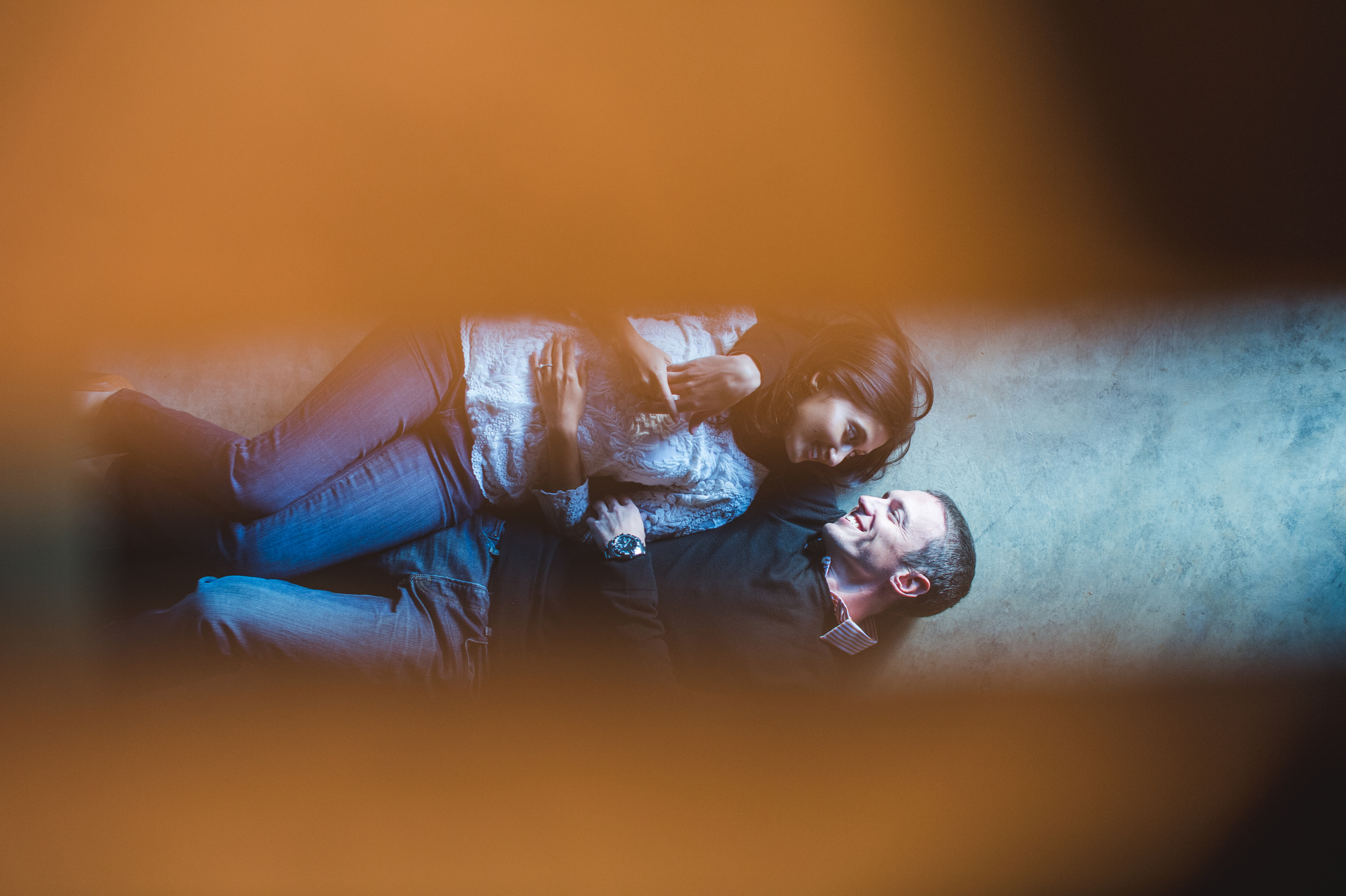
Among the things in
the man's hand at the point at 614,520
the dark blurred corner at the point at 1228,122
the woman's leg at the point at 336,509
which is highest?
the dark blurred corner at the point at 1228,122

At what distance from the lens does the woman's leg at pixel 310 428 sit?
118 centimetres

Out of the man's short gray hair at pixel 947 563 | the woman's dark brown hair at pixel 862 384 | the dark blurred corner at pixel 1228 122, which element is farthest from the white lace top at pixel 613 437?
the dark blurred corner at pixel 1228 122

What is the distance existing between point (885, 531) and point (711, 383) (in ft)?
1.34

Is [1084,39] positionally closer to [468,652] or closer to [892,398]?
[892,398]

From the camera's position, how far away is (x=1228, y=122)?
1301mm

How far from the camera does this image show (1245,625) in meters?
1.36

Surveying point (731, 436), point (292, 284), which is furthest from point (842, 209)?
point (292, 284)

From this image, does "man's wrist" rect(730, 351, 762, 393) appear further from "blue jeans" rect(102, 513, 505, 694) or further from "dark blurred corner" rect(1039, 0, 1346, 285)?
"dark blurred corner" rect(1039, 0, 1346, 285)

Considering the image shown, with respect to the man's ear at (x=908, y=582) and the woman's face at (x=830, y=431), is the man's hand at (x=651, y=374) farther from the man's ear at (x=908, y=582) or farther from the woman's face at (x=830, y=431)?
the man's ear at (x=908, y=582)

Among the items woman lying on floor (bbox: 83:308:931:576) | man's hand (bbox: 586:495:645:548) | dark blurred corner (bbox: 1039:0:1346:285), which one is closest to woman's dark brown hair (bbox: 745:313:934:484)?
woman lying on floor (bbox: 83:308:931:576)

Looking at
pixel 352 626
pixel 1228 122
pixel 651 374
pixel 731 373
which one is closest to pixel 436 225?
pixel 651 374

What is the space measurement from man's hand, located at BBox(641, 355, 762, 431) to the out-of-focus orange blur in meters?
0.15

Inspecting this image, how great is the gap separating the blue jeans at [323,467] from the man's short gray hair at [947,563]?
81 centimetres

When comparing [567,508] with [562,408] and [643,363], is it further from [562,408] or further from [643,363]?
[643,363]
